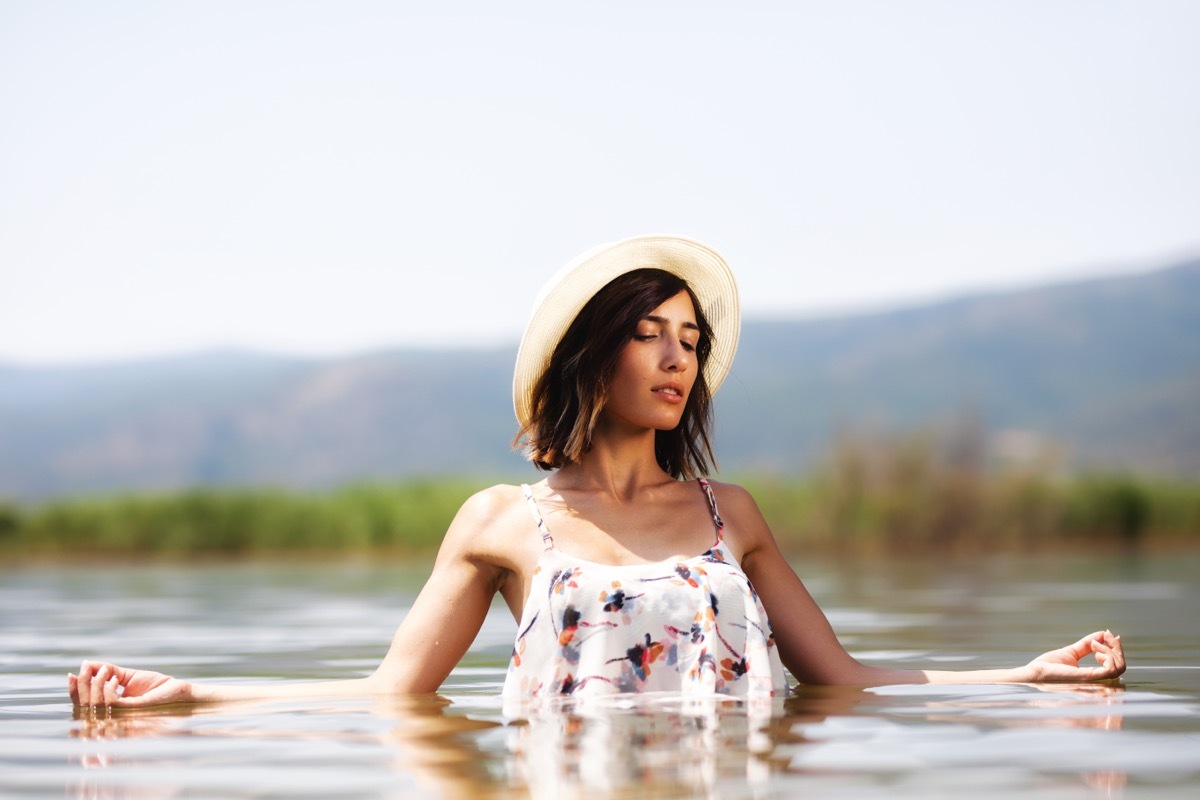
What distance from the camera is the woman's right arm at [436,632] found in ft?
12.4

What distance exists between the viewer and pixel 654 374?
3762 millimetres

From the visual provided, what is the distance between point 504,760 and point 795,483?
14.8m

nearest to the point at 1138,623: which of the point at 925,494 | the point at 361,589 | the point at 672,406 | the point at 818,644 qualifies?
the point at 818,644

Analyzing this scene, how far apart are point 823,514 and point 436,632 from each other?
13.1m

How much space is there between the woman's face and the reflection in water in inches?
23.8

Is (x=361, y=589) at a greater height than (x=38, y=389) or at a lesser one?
lesser

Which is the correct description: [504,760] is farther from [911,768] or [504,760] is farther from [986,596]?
[986,596]

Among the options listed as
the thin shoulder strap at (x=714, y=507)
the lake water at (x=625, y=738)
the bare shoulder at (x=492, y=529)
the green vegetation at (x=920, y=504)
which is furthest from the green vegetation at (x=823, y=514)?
the bare shoulder at (x=492, y=529)

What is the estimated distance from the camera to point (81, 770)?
2.85 meters

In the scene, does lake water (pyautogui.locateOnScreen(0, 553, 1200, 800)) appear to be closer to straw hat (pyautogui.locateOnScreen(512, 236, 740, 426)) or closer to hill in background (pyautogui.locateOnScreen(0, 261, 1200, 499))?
straw hat (pyautogui.locateOnScreen(512, 236, 740, 426))

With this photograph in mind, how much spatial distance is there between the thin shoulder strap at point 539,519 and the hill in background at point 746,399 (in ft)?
282

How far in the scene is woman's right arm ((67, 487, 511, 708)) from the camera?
3.77 m

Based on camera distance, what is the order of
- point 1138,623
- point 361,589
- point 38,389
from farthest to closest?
point 38,389 → point 361,589 → point 1138,623

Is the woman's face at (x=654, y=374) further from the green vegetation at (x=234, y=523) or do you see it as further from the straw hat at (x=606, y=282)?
the green vegetation at (x=234, y=523)
